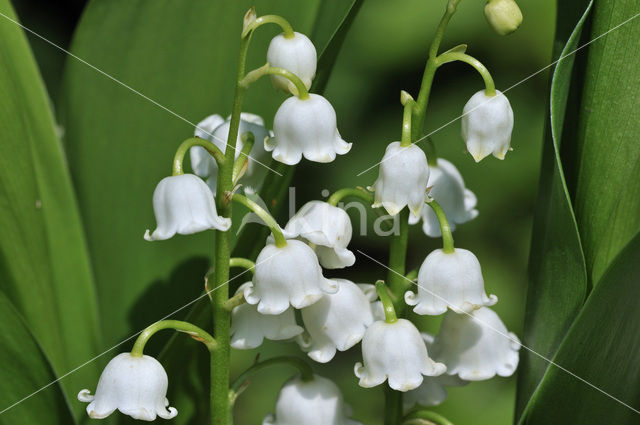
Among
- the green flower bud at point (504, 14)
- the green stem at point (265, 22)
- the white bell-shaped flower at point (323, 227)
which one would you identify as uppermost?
the green flower bud at point (504, 14)

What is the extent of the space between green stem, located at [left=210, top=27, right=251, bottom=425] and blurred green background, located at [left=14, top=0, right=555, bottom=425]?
0.81m

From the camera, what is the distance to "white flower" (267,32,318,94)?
0.86 meters

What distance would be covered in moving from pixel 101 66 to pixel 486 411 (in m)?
0.94

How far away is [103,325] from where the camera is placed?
1194 mm

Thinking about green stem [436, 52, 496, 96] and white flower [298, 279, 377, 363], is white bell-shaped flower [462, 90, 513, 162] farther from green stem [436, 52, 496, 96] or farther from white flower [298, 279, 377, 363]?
white flower [298, 279, 377, 363]

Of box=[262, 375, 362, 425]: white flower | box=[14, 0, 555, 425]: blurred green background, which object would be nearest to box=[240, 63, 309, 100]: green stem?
box=[262, 375, 362, 425]: white flower

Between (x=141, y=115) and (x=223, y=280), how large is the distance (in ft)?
1.35

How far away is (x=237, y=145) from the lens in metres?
0.93

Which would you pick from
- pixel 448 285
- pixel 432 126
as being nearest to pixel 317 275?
pixel 448 285

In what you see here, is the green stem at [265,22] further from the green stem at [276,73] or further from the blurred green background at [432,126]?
the blurred green background at [432,126]

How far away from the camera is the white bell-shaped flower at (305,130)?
84cm

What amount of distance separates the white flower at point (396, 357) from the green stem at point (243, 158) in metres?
0.21

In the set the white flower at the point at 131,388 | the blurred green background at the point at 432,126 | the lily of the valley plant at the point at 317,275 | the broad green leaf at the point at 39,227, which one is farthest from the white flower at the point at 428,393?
the blurred green background at the point at 432,126

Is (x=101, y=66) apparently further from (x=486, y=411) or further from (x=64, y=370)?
(x=486, y=411)
